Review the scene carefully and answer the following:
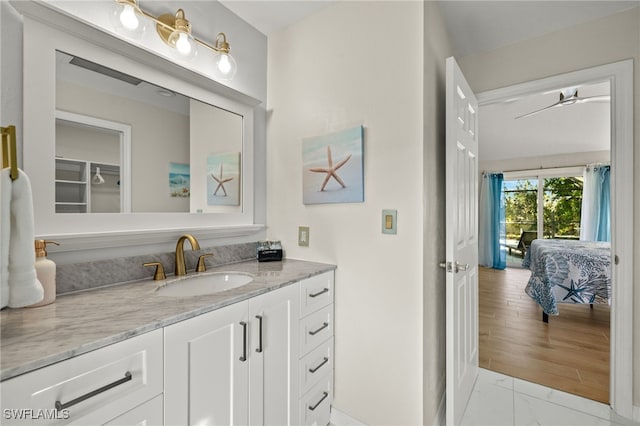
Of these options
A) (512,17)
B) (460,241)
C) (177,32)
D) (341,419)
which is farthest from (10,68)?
(512,17)

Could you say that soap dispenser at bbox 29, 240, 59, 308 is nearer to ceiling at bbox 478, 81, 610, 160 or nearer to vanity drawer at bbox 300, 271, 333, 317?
vanity drawer at bbox 300, 271, 333, 317

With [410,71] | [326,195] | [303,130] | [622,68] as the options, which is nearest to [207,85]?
[303,130]

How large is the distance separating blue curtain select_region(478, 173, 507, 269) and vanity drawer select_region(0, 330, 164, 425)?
6.64m

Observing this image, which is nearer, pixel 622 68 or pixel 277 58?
pixel 622 68

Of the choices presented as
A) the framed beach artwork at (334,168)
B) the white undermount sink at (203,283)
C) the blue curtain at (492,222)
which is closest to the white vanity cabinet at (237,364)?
the white undermount sink at (203,283)

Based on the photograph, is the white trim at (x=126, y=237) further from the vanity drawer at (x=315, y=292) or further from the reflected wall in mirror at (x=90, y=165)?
the vanity drawer at (x=315, y=292)

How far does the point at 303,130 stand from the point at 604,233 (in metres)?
6.14

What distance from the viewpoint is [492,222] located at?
613 centimetres

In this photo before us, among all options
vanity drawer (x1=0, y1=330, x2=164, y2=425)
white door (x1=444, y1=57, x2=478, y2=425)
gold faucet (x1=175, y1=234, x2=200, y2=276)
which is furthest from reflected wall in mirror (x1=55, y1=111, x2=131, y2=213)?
white door (x1=444, y1=57, x2=478, y2=425)

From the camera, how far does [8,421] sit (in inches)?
23.0

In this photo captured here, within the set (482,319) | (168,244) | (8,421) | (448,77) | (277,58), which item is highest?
(277,58)

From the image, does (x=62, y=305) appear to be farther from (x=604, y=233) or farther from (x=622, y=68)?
(x=604, y=233)

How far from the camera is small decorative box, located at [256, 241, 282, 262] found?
5.93 ft

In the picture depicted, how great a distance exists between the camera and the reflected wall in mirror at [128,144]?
3.79ft
